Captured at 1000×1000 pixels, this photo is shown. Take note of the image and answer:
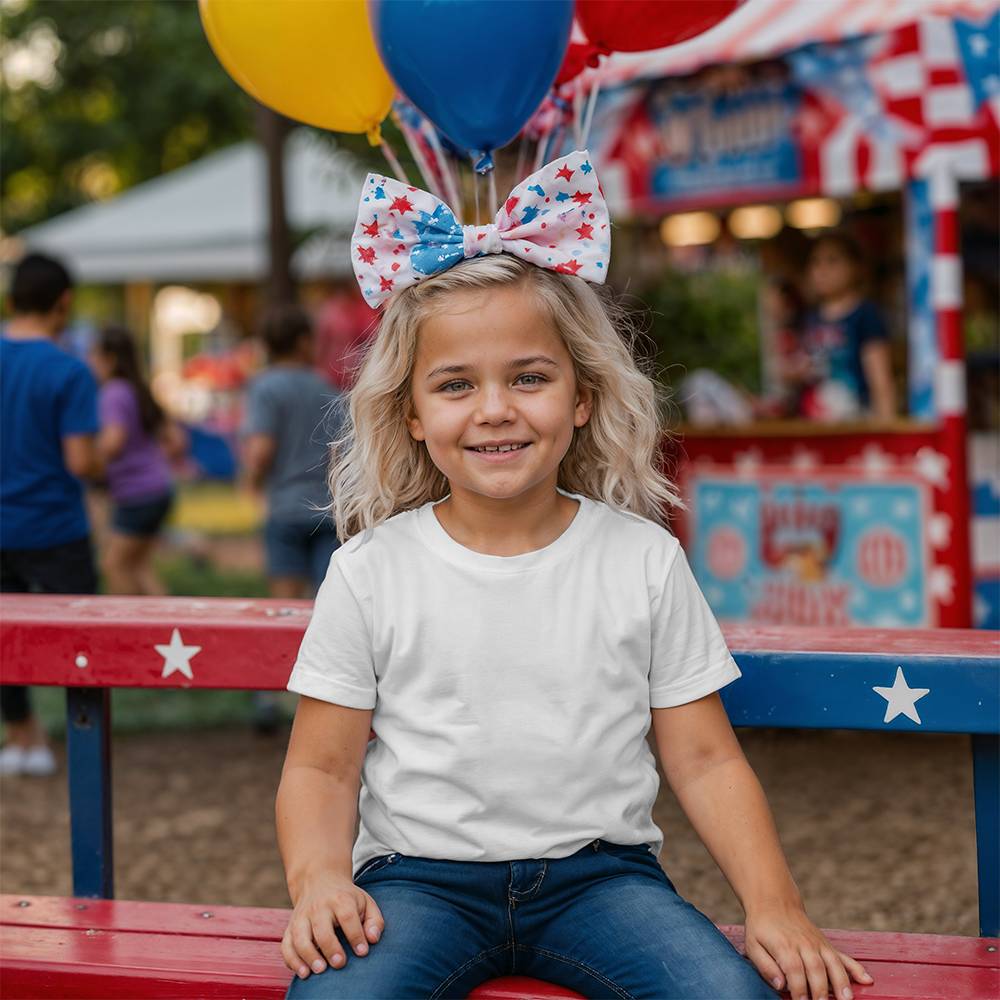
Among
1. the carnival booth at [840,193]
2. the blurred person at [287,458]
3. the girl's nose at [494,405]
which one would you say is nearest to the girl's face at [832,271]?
the carnival booth at [840,193]

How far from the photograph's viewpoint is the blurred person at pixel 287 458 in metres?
5.50

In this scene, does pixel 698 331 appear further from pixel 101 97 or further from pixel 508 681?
pixel 101 97

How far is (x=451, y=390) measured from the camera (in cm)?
220

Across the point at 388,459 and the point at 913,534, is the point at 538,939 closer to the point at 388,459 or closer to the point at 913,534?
the point at 388,459

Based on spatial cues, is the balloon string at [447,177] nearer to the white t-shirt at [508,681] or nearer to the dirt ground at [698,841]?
the white t-shirt at [508,681]

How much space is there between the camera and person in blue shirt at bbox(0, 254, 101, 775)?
482 centimetres

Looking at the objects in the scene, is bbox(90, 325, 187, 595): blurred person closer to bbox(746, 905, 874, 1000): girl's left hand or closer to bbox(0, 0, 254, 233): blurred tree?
bbox(746, 905, 874, 1000): girl's left hand

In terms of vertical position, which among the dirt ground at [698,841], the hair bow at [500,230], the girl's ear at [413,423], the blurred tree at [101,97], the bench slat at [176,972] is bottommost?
the dirt ground at [698,841]

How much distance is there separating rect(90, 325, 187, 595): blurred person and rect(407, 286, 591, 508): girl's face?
4659mm

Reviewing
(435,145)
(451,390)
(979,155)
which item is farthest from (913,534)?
(451,390)

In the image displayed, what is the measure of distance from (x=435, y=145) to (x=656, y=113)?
258 centimetres

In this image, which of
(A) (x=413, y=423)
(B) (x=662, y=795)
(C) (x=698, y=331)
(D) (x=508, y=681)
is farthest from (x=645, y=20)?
(C) (x=698, y=331)

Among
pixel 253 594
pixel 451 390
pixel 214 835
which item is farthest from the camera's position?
pixel 253 594

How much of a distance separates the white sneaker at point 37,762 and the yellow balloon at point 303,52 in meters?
2.90
